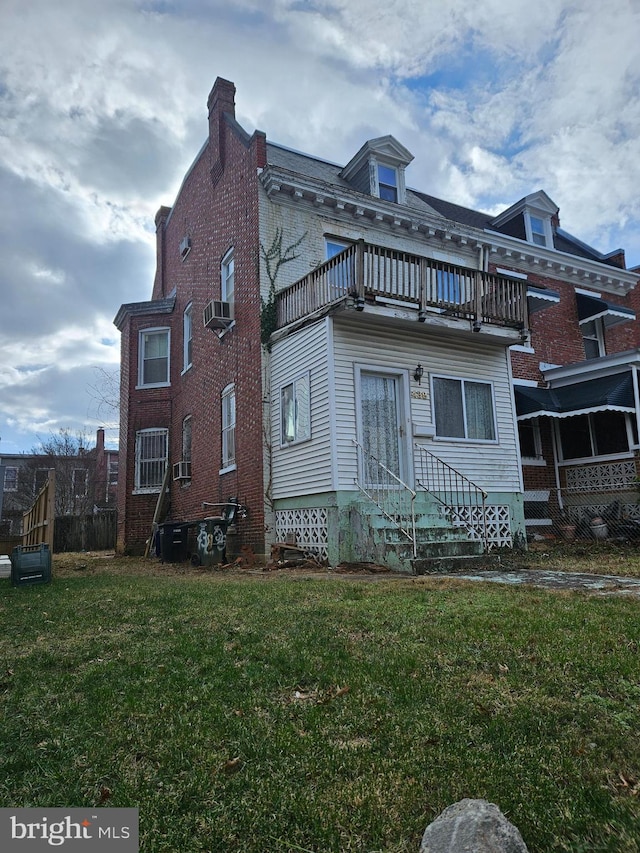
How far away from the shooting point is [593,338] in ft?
59.8

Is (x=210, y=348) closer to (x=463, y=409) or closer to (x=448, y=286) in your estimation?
(x=448, y=286)

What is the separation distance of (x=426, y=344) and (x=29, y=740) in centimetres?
1036

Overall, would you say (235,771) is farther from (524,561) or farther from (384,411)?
(384,411)

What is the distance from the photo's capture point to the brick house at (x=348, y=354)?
1064 cm

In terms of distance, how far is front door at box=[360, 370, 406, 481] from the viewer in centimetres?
1112

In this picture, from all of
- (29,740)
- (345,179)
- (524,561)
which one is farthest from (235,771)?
(345,179)

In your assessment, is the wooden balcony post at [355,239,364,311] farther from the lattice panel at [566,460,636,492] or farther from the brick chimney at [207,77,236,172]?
the lattice panel at [566,460,636,492]

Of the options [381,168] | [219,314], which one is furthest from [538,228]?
[219,314]

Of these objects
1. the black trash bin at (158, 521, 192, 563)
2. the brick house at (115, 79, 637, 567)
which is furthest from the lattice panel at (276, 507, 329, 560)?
the black trash bin at (158, 521, 192, 563)

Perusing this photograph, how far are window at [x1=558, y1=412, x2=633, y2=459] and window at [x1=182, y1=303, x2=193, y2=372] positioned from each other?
37.2 feet

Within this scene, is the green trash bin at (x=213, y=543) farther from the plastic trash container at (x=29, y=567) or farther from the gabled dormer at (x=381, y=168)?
the gabled dormer at (x=381, y=168)

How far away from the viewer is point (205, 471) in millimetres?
15516

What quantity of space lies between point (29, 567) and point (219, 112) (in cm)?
1312

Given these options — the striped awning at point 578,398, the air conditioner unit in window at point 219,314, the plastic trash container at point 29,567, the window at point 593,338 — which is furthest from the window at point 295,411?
the window at point 593,338
